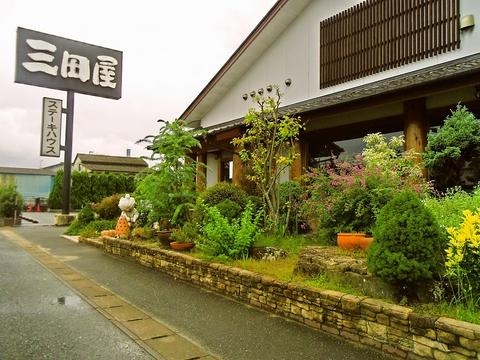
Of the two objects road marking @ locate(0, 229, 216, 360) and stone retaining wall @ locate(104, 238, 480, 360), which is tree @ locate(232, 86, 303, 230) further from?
road marking @ locate(0, 229, 216, 360)

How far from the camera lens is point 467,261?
145 inches

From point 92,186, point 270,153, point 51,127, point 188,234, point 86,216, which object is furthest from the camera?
point 92,186

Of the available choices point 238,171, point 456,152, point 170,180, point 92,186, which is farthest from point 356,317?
point 92,186

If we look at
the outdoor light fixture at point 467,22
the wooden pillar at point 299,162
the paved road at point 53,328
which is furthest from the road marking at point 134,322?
the outdoor light fixture at point 467,22

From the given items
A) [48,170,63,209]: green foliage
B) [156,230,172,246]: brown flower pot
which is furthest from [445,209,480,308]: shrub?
[48,170,63,209]: green foliage

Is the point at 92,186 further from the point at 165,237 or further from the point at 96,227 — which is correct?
the point at 165,237

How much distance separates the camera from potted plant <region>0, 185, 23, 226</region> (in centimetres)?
2006

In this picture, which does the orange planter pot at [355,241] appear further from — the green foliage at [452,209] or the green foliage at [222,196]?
the green foliage at [222,196]

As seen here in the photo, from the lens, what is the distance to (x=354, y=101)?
8.62 metres

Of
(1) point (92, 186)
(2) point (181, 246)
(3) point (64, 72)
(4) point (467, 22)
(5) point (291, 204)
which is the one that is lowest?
(2) point (181, 246)

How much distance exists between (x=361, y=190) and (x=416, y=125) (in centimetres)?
302

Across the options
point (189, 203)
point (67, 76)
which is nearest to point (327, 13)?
point (189, 203)

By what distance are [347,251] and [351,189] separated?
113 cm

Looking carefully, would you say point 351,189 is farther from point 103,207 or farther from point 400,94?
point 103,207
